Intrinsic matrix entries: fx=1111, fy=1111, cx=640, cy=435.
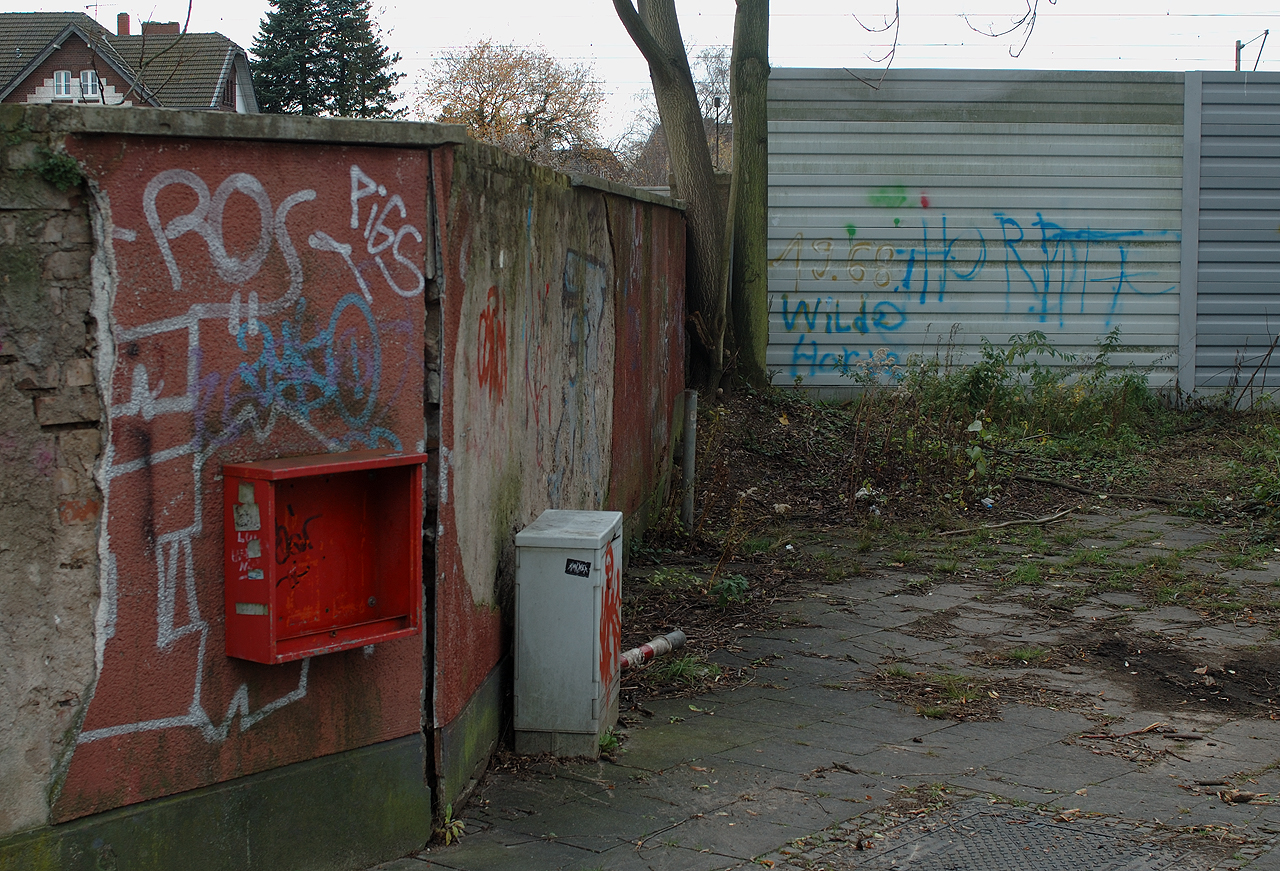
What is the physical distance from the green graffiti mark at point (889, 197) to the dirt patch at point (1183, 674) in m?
7.41

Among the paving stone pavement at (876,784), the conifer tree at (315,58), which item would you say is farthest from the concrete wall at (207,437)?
the conifer tree at (315,58)

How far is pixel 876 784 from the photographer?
403cm

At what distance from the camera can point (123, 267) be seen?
9.44 ft

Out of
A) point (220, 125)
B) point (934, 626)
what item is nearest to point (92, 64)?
point (220, 125)

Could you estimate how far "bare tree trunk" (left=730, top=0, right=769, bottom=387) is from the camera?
35.2 ft

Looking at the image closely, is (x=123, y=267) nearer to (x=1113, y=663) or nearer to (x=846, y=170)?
(x=1113, y=663)

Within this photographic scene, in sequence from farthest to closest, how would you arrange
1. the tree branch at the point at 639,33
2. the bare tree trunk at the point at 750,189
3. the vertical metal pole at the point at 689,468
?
the bare tree trunk at the point at 750,189 → the tree branch at the point at 639,33 → the vertical metal pole at the point at 689,468

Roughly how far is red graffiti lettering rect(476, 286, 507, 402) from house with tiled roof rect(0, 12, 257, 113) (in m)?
1.20

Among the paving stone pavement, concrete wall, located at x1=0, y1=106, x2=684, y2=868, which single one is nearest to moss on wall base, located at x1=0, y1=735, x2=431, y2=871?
concrete wall, located at x1=0, y1=106, x2=684, y2=868

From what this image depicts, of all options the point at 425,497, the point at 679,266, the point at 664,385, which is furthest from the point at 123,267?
the point at 679,266

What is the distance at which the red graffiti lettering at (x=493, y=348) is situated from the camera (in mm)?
3898

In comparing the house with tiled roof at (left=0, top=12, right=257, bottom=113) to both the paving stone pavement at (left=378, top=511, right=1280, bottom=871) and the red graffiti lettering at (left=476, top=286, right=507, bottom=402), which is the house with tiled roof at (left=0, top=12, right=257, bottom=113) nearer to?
the red graffiti lettering at (left=476, top=286, right=507, bottom=402)

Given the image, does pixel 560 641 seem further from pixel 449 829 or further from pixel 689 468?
pixel 689 468

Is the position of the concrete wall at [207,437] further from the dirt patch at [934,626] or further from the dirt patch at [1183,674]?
the dirt patch at [1183,674]
